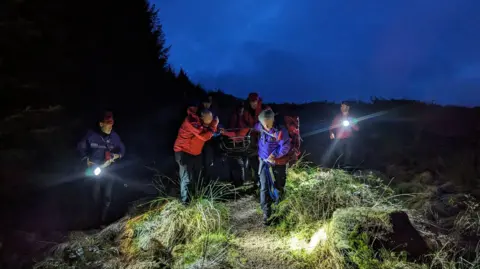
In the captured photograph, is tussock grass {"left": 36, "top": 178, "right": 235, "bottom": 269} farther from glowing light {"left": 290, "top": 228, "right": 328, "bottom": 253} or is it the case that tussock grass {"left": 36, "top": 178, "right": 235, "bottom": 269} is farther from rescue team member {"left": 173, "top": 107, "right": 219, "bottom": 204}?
glowing light {"left": 290, "top": 228, "right": 328, "bottom": 253}

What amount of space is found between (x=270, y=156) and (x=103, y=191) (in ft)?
11.0

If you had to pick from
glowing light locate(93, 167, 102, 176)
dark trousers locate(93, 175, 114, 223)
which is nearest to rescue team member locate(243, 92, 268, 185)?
dark trousers locate(93, 175, 114, 223)

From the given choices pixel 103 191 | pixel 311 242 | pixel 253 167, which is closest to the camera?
pixel 311 242

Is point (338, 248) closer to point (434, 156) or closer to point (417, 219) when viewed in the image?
point (417, 219)

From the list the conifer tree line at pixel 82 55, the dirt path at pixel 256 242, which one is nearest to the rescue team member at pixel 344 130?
the dirt path at pixel 256 242

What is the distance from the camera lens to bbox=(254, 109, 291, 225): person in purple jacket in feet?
16.6

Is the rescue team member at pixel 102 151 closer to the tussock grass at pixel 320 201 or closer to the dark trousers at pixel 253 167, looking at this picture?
the dark trousers at pixel 253 167

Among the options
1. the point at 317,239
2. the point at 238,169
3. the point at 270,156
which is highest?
the point at 270,156

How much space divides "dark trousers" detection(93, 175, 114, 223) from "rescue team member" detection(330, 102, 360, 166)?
213 inches

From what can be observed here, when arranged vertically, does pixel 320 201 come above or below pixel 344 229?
above

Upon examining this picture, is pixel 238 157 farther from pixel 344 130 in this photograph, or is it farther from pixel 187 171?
pixel 344 130

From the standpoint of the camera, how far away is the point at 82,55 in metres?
9.72

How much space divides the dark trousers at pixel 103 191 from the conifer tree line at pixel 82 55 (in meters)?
3.51

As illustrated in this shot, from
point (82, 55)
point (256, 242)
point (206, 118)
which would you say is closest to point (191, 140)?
point (206, 118)
